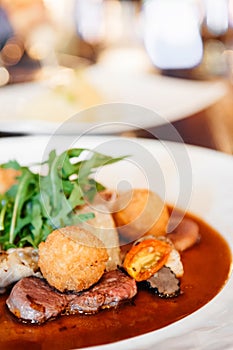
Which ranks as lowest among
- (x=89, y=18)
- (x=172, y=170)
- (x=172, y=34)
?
(x=89, y=18)

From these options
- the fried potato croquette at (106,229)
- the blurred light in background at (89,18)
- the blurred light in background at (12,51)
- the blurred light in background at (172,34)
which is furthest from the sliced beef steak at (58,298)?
the blurred light in background at (89,18)

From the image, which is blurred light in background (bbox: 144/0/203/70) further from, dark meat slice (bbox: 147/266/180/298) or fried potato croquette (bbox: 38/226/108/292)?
fried potato croquette (bbox: 38/226/108/292)

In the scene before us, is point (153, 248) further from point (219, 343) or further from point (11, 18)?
point (11, 18)

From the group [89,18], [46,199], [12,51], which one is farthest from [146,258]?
[89,18]

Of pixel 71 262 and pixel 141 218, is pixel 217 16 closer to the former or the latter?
pixel 141 218

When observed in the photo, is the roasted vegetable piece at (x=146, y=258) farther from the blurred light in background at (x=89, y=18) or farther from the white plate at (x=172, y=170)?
the blurred light in background at (x=89, y=18)

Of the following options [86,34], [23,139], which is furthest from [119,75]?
[86,34]
